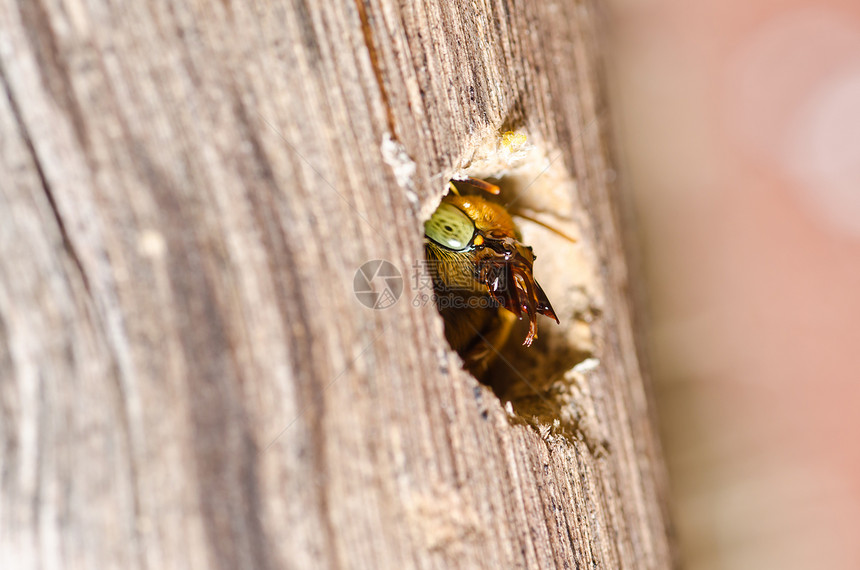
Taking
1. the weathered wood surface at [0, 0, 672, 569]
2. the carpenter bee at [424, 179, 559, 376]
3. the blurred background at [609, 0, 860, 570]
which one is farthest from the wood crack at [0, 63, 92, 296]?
the blurred background at [609, 0, 860, 570]

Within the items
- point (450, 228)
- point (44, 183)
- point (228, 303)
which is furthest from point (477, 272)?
point (44, 183)

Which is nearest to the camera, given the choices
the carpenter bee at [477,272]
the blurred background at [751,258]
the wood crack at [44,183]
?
the wood crack at [44,183]

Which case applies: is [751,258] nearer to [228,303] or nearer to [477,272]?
[477,272]

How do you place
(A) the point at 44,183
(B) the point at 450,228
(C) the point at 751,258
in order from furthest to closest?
(C) the point at 751,258 < (B) the point at 450,228 < (A) the point at 44,183

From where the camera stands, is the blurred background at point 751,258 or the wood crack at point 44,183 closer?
the wood crack at point 44,183

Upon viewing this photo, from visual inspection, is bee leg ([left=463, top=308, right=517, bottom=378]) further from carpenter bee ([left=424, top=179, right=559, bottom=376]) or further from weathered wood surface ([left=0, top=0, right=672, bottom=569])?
weathered wood surface ([left=0, top=0, right=672, bottom=569])

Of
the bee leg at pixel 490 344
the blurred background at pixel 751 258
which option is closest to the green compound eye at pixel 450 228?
the bee leg at pixel 490 344

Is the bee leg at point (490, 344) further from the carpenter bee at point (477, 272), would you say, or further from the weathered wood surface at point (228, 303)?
the weathered wood surface at point (228, 303)
